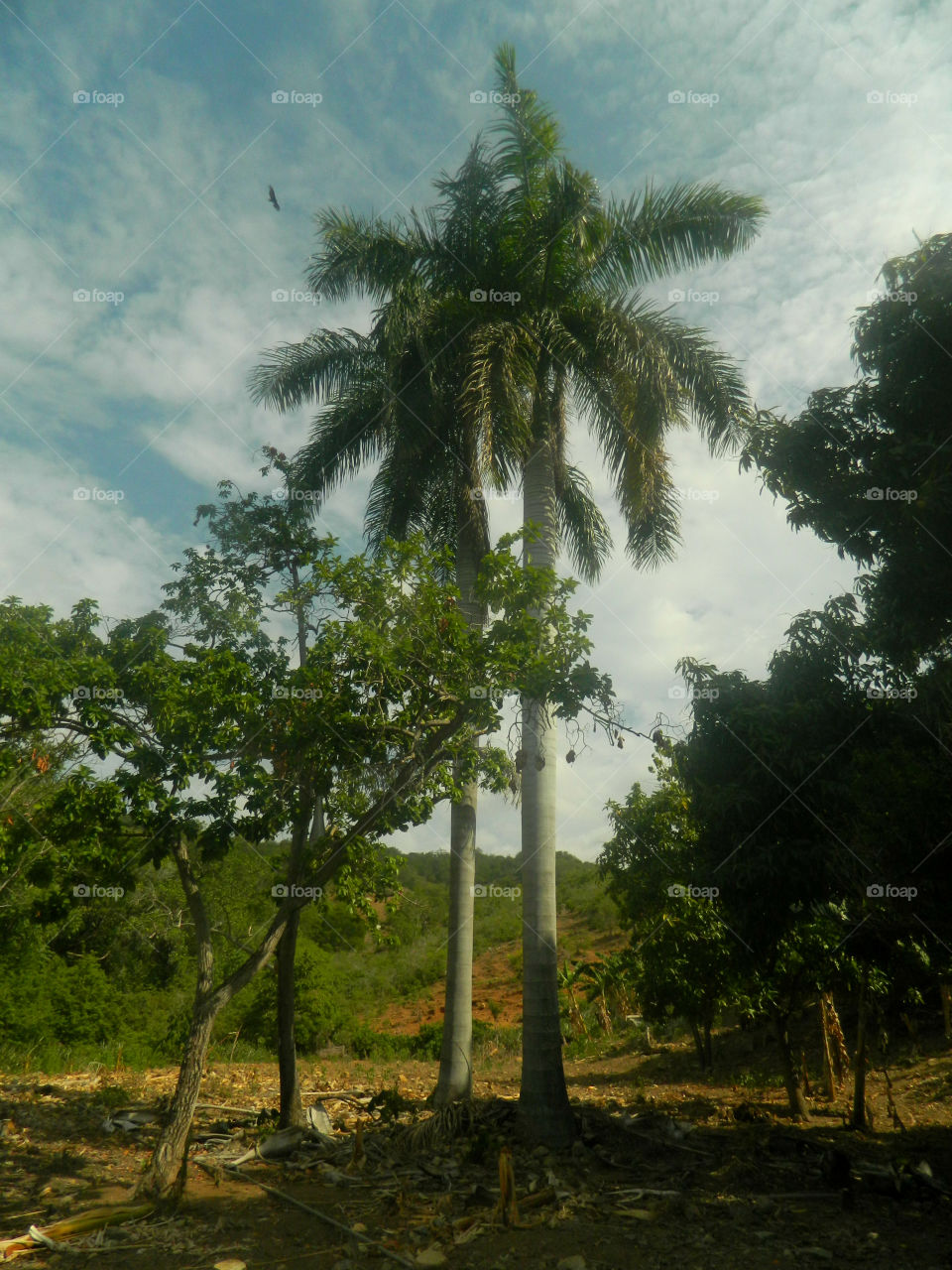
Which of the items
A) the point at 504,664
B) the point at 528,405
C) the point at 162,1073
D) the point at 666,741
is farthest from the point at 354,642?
the point at 162,1073

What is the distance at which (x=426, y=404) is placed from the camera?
43.3 feet

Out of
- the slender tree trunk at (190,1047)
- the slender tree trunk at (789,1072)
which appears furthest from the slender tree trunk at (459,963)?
the slender tree trunk at (789,1072)

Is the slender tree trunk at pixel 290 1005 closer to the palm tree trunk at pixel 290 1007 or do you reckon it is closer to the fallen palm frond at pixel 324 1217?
the palm tree trunk at pixel 290 1007

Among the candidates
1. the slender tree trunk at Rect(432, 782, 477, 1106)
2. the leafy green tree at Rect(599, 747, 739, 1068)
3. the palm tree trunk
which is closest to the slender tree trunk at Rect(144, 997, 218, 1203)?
the palm tree trunk

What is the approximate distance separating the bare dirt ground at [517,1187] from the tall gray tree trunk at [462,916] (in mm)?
748

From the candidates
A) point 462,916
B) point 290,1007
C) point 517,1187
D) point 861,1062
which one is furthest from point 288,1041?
point 861,1062

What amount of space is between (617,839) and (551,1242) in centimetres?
838

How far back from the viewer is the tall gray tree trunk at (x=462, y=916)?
11938 mm

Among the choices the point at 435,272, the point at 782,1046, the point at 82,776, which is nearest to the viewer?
the point at 82,776

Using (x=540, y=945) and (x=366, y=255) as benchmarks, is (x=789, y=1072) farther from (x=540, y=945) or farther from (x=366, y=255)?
(x=366, y=255)

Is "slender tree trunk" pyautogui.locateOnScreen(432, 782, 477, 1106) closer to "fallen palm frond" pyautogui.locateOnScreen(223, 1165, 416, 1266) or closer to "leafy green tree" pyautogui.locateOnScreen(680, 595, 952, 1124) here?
"fallen palm frond" pyautogui.locateOnScreen(223, 1165, 416, 1266)

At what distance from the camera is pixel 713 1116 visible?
12953 mm

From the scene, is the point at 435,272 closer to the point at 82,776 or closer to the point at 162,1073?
the point at 82,776

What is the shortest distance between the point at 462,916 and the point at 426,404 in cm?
808
